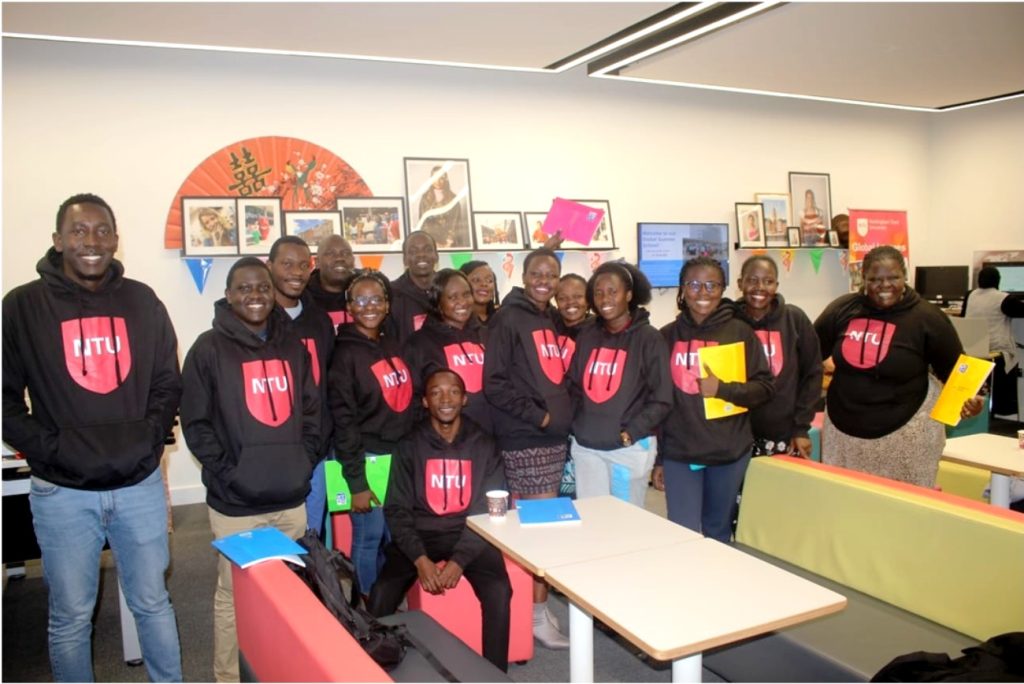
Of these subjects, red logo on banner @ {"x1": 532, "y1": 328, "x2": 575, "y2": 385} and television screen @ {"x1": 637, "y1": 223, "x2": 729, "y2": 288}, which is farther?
television screen @ {"x1": 637, "y1": 223, "x2": 729, "y2": 288}

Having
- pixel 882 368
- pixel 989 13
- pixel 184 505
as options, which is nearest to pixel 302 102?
pixel 184 505

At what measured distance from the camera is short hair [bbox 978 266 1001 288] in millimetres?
6719

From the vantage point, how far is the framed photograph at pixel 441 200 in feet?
18.0

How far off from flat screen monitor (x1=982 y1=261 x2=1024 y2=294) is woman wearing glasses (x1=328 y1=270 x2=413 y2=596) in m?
6.91

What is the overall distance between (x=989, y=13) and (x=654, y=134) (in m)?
2.66

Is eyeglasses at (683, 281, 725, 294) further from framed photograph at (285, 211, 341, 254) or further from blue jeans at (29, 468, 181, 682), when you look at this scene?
framed photograph at (285, 211, 341, 254)

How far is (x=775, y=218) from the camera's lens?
703 cm

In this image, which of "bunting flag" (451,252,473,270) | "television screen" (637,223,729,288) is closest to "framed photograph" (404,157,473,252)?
"bunting flag" (451,252,473,270)

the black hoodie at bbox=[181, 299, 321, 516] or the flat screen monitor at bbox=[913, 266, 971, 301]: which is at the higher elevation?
the flat screen monitor at bbox=[913, 266, 971, 301]

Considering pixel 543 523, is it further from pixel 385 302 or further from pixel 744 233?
pixel 744 233

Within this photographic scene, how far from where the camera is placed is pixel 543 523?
91.7 inches

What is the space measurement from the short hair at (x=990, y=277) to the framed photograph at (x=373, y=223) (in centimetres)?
550

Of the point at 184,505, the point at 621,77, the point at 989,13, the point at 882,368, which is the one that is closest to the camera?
the point at 882,368

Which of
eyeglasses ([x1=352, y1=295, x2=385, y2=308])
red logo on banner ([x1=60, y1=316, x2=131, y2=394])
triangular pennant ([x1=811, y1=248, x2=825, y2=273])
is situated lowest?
red logo on banner ([x1=60, y1=316, x2=131, y2=394])
